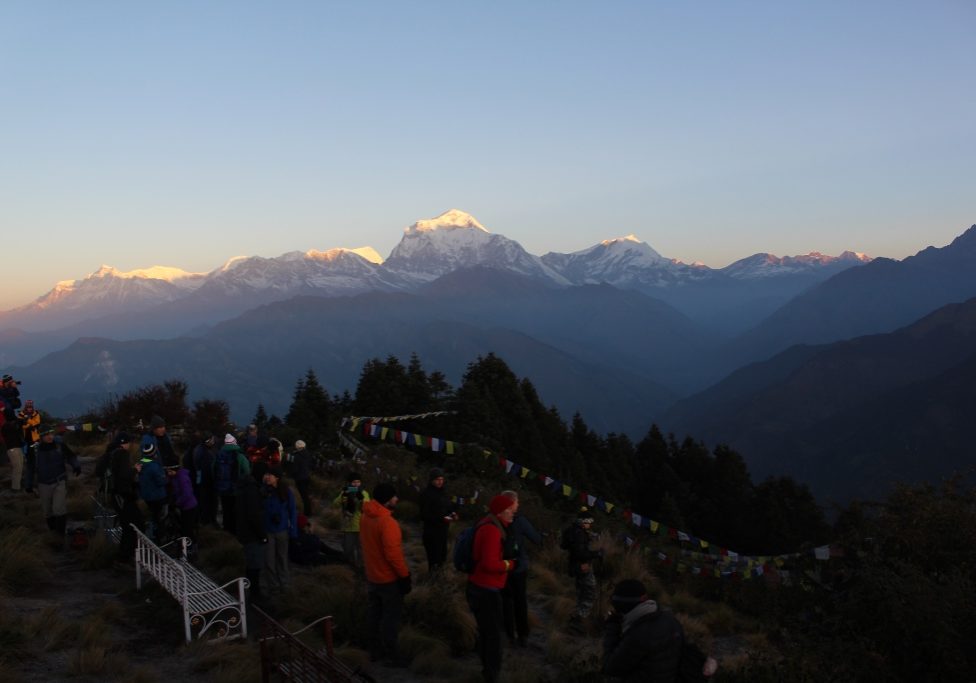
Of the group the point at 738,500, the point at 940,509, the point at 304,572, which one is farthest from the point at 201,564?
the point at 738,500

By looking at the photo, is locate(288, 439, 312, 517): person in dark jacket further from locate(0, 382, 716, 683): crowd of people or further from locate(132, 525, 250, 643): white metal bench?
locate(132, 525, 250, 643): white metal bench

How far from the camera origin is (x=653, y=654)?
4520 mm

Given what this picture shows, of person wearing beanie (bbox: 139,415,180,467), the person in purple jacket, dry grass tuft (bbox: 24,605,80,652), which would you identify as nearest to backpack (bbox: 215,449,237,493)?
person wearing beanie (bbox: 139,415,180,467)

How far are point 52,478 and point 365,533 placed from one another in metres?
6.79

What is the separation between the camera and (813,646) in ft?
24.8

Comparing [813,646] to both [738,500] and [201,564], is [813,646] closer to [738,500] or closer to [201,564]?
[201,564]

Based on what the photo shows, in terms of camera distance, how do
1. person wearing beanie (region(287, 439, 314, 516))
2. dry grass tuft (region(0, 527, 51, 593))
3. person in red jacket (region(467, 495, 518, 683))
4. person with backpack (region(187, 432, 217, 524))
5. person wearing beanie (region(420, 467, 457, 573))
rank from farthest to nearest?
1. person wearing beanie (region(287, 439, 314, 516))
2. person with backpack (region(187, 432, 217, 524))
3. dry grass tuft (region(0, 527, 51, 593))
4. person wearing beanie (region(420, 467, 457, 573))
5. person in red jacket (region(467, 495, 518, 683))

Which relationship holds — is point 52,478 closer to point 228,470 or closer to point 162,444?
point 162,444

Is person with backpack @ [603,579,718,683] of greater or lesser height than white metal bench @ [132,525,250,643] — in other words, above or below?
above

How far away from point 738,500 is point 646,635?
2182 inches

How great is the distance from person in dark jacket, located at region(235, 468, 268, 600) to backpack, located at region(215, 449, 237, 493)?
9.45 ft

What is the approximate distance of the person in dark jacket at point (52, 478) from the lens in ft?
35.7

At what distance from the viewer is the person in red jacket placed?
21.7 feet

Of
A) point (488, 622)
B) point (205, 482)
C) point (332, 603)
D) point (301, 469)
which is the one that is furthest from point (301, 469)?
point (488, 622)
